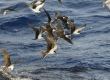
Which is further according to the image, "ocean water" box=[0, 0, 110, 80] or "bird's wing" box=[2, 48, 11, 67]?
"ocean water" box=[0, 0, 110, 80]

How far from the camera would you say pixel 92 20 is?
2433 centimetres

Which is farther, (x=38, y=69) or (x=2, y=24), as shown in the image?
(x=2, y=24)

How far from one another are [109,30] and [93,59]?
5250 mm

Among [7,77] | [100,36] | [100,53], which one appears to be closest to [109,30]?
[100,36]

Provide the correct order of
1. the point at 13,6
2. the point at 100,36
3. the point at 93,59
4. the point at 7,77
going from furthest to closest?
the point at 13,6, the point at 100,36, the point at 93,59, the point at 7,77

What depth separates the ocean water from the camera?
15641mm

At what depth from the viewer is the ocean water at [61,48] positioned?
15.6m

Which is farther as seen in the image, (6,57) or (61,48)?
(61,48)

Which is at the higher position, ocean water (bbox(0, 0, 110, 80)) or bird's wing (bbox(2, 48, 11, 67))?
bird's wing (bbox(2, 48, 11, 67))

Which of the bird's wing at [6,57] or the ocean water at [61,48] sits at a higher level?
the bird's wing at [6,57]

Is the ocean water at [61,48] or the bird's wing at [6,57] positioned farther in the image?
the ocean water at [61,48]

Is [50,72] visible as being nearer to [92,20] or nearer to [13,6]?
[92,20]

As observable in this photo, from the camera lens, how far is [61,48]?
62.3ft

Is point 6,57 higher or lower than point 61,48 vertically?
higher
